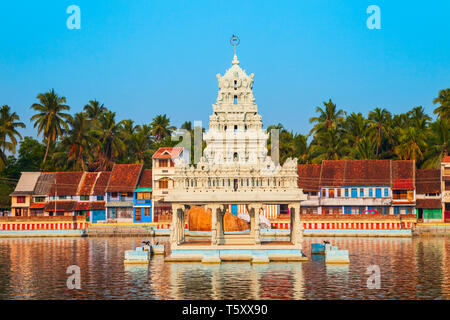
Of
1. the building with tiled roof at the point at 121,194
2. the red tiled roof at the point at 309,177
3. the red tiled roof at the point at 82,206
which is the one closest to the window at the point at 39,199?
the red tiled roof at the point at 82,206

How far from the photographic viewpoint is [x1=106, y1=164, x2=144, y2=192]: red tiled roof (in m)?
86.5

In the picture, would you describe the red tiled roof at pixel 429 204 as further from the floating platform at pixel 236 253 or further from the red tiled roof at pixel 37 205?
the red tiled roof at pixel 37 205

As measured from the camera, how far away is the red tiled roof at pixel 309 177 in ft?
276

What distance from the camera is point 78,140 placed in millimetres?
98125

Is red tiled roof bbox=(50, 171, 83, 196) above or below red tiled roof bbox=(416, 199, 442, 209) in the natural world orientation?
above

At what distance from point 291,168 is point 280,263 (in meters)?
6.35

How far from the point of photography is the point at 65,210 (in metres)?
85.2

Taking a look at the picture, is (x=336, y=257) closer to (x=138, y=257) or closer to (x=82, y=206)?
(x=138, y=257)

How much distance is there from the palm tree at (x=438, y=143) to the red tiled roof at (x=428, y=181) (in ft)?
7.96

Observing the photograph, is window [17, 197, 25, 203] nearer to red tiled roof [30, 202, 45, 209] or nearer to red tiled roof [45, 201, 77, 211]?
red tiled roof [30, 202, 45, 209]

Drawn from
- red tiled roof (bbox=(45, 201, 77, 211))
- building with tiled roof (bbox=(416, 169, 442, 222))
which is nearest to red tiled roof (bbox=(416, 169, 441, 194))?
building with tiled roof (bbox=(416, 169, 442, 222))

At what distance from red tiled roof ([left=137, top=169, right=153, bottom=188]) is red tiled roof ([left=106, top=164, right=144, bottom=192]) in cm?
67

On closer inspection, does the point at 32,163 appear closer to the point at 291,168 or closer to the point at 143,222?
the point at 143,222
